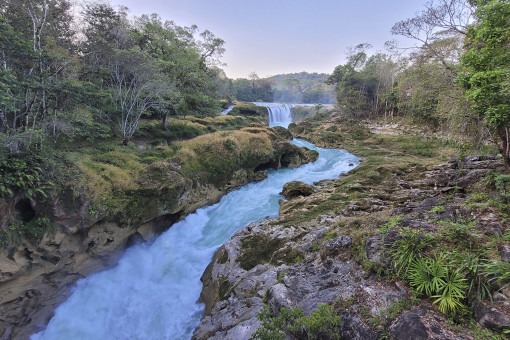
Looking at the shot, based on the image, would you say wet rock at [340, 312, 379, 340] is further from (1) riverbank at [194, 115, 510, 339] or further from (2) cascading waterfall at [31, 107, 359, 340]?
(2) cascading waterfall at [31, 107, 359, 340]

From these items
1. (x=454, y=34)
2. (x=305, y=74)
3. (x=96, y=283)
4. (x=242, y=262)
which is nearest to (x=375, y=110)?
(x=454, y=34)

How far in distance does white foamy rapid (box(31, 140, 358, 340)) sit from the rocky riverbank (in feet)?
1.44

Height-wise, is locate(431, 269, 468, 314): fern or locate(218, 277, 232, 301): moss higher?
locate(431, 269, 468, 314): fern

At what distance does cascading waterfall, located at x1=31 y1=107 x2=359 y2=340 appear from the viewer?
7527 mm

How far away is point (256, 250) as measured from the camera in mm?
→ 8133

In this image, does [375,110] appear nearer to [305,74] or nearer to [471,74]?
[471,74]

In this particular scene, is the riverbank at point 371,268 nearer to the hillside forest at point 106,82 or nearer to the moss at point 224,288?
the moss at point 224,288

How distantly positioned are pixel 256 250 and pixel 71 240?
651cm

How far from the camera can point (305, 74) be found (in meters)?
165

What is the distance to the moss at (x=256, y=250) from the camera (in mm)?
7682

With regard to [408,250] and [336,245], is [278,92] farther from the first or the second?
[408,250]

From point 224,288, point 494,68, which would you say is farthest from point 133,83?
point 494,68

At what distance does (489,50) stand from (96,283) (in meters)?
13.9

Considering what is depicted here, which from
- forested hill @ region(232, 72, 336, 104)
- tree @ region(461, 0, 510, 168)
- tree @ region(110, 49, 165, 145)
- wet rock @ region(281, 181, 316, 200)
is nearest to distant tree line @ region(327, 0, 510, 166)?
tree @ region(461, 0, 510, 168)
